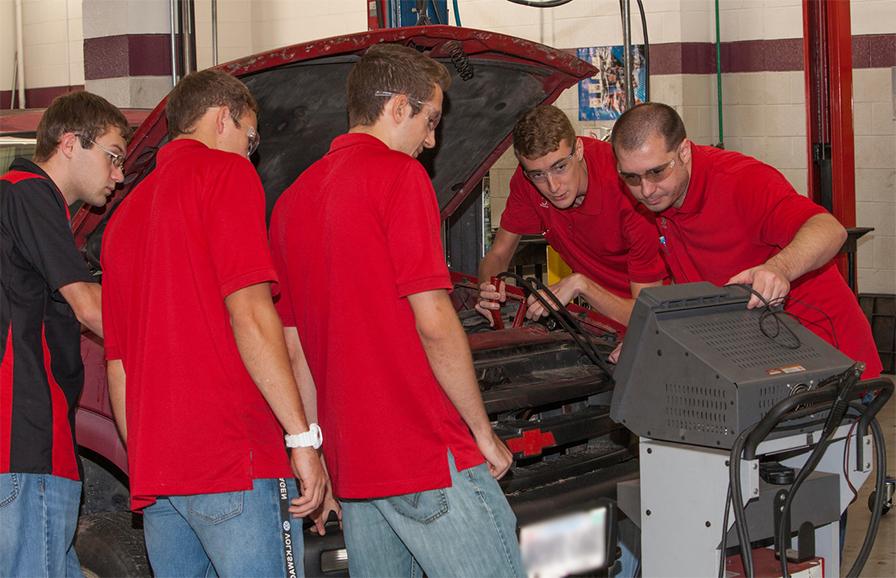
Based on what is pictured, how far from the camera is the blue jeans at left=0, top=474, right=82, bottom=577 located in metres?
2.43

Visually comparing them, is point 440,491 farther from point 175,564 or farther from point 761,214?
point 761,214

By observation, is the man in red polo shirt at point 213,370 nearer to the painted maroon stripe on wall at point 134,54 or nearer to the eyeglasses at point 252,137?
the eyeglasses at point 252,137

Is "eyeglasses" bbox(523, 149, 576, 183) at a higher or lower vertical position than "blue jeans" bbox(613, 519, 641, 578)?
higher

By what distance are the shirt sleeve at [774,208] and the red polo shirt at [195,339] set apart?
1.48m

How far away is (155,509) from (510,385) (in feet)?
3.68

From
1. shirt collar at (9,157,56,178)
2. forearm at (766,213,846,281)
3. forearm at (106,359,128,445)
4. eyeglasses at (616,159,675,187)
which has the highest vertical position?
shirt collar at (9,157,56,178)

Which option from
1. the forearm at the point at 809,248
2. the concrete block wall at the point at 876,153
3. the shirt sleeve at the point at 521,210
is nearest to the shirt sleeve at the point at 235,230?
the forearm at the point at 809,248

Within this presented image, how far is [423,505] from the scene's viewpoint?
2.21 metres

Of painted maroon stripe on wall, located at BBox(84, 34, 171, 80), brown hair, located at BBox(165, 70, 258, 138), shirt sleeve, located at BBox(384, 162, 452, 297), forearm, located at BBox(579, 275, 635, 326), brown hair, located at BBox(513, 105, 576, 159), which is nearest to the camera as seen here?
shirt sleeve, located at BBox(384, 162, 452, 297)

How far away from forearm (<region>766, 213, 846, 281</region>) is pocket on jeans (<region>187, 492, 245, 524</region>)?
55.9 inches

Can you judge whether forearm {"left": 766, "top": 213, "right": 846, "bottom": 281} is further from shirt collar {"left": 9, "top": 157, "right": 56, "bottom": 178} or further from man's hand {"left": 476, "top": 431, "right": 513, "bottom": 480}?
shirt collar {"left": 9, "top": 157, "right": 56, "bottom": 178}

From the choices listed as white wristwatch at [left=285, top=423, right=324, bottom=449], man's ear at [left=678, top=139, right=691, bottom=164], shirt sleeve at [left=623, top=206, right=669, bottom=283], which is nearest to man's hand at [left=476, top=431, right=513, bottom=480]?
white wristwatch at [left=285, top=423, right=324, bottom=449]

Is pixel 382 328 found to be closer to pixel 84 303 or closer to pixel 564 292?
pixel 84 303

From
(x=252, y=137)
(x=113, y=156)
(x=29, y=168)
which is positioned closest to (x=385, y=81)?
(x=252, y=137)
